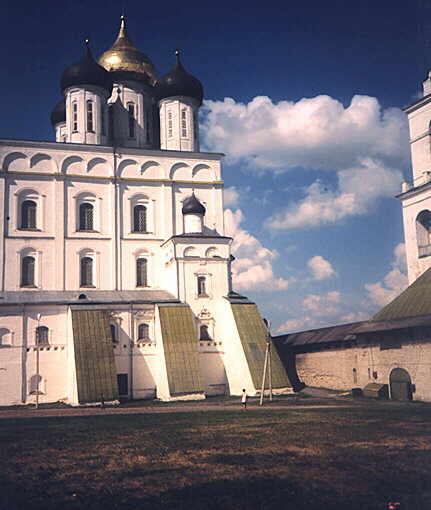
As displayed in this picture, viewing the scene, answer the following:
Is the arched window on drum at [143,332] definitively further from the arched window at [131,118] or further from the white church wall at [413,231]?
the white church wall at [413,231]

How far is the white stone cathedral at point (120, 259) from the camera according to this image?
2673cm

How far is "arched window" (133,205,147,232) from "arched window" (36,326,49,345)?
23.9 ft

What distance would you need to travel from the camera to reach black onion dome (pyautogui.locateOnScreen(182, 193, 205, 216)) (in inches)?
1212

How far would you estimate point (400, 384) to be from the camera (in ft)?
78.9

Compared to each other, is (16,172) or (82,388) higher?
(16,172)

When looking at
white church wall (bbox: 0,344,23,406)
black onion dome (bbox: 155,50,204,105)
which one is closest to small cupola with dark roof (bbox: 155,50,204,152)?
black onion dome (bbox: 155,50,204,105)

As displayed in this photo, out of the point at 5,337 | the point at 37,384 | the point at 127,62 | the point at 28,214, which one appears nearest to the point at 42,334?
the point at 5,337

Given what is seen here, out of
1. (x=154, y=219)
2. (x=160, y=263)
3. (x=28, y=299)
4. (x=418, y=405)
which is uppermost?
(x=154, y=219)

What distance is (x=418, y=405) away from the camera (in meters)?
21.6

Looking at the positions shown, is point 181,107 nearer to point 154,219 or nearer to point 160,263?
point 154,219

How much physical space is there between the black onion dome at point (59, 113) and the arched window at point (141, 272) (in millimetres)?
11050

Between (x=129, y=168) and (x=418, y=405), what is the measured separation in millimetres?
18993

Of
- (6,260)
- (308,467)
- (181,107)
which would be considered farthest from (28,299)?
(308,467)

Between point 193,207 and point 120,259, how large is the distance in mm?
4712
